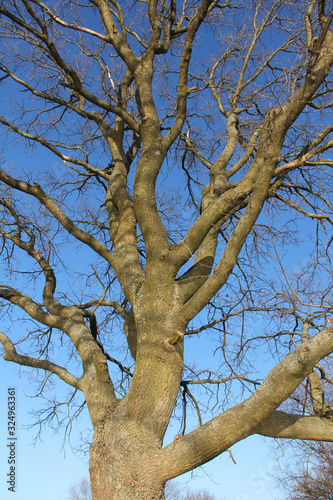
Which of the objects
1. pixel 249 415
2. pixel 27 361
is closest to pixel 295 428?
pixel 249 415

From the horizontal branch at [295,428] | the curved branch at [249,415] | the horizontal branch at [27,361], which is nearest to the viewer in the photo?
the curved branch at [249,415]

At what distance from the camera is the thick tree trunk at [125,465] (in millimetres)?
3068

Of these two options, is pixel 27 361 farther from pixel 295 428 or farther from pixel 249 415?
pixel 295 428

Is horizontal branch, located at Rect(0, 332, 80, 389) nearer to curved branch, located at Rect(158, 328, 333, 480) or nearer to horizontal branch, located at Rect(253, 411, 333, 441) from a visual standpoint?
curved branch, located at Rect(158, 328, 333, 480)

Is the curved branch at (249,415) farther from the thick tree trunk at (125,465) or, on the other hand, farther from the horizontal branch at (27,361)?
the horizontal branch at (27,361)

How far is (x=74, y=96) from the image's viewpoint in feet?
21.3

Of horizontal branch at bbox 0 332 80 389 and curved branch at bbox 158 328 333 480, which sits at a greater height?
horizontal branch at bbox 0 332 80 389

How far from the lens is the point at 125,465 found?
124 inches

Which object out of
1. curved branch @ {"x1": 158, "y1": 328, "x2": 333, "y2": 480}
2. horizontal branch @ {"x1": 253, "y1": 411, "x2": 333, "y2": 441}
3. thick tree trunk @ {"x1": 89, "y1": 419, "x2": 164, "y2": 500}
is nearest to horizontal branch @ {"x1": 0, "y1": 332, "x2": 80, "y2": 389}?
thick tree trunk @ {"x1": 89, "y1": 419, "x2": 164, "y2": 500}

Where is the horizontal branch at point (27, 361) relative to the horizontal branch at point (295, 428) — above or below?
above

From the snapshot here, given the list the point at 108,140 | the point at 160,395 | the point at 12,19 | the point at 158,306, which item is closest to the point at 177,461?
the point at 160,395

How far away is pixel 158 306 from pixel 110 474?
143cm

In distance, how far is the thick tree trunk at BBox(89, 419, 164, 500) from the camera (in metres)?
3.07

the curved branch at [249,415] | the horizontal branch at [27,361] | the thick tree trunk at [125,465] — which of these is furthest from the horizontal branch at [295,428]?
the horizontal branch at [27,361]
